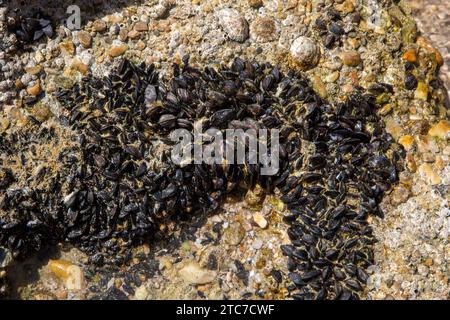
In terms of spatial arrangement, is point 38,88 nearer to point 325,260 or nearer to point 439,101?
point 325,260

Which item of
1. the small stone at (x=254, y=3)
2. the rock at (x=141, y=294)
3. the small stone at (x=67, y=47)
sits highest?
the small stone at (x=254, y=3)

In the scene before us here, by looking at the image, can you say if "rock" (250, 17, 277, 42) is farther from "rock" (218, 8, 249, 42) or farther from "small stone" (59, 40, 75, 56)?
"small stone" (59, 40, 75, 56)

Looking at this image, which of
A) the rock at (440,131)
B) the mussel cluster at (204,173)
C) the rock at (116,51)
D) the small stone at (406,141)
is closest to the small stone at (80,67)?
the mussel cluster at (204,173)

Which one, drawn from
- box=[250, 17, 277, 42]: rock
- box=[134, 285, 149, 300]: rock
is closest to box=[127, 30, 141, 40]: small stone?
box=[250, 17, 277, 42]: rock

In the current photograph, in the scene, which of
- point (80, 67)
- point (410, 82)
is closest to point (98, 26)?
point (80, 67)

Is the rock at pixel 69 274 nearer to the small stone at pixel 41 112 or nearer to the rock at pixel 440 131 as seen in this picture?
the small stone at pixel 41 112

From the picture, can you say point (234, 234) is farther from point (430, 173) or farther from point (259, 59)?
point (430, 173)
